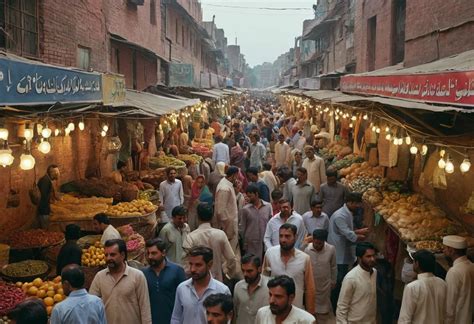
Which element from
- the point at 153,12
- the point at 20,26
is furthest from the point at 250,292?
the point at 153,12

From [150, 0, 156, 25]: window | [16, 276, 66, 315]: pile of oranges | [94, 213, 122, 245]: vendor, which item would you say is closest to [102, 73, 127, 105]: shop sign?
[94, 213, 122, 245]: vendor

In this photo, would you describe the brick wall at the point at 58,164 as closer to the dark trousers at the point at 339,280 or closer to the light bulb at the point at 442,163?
the dark trousers at the point at 339,280

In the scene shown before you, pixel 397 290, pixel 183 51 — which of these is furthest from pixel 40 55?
pixel 183 51

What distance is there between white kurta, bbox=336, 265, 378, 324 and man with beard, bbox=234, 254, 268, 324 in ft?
3.06

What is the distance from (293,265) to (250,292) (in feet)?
2.44

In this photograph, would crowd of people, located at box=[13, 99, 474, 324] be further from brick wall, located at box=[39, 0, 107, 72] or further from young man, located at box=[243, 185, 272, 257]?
brick wall, located at box=[39, 0, 107, 72]

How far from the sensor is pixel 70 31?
11.1m

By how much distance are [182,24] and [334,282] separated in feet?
81.8

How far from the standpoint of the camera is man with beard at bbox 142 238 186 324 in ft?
17.1

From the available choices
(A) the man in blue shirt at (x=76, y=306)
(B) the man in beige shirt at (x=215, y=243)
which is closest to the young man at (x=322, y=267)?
(B) the man in beige shirt at (x=215, y=243)

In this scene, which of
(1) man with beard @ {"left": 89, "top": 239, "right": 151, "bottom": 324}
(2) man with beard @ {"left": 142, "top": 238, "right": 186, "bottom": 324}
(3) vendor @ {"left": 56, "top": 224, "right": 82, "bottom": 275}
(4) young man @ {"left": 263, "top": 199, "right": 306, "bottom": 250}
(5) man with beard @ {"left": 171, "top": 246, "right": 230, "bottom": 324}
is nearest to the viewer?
(5) man with beard @ {"left": 171, "top": 246, "right": 230, "bottom": 324}

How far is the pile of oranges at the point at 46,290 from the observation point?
5.82 meters

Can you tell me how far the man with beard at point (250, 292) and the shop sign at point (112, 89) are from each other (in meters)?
4.65

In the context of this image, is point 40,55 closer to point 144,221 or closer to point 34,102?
point 144,221
